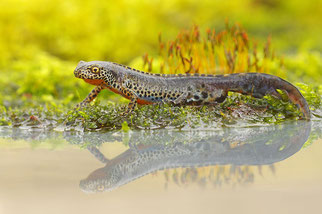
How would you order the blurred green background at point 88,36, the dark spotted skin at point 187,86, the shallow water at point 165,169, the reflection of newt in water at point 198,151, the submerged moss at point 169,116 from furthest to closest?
the blurred green background at point 88,36
the dark spotted skin at point 187,86
the submerged moss at point 169,116
the reflection of newt in water at point 198,151
the shallow water at point 165,169

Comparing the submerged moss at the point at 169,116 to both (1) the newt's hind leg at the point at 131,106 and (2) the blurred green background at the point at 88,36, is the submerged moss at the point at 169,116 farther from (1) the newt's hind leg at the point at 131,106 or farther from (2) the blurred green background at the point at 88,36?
(2) the blurred green background at the point at 88,36

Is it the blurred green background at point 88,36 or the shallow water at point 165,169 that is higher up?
the blurred green background at point 88,36

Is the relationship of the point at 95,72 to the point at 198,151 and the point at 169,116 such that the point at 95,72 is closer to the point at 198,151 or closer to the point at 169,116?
the point at 169,116

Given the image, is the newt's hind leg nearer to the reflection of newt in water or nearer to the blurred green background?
the reflection of newt in water

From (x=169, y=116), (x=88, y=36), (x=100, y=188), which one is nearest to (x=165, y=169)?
(x=100, y=188)

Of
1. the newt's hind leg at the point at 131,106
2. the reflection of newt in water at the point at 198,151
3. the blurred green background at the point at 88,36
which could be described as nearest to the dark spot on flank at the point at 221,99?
the reflection of newt in water at the point at 198,151

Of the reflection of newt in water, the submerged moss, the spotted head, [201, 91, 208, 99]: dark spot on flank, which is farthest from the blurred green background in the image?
the reflection of newt in water
